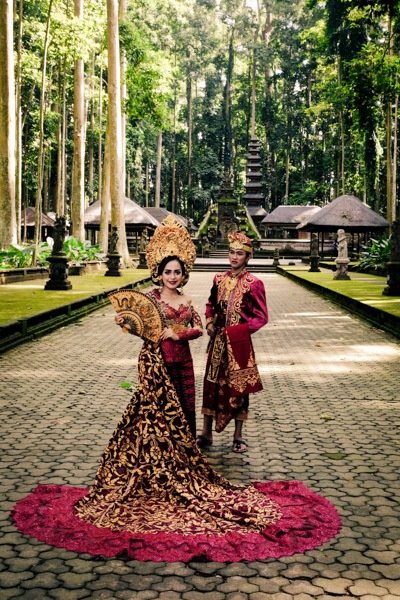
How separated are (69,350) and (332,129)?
5193 centimetres

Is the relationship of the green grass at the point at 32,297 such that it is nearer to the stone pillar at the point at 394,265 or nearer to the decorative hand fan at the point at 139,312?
the decorative hand fan at the point at 139,312

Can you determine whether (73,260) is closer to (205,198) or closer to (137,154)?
(137,154)

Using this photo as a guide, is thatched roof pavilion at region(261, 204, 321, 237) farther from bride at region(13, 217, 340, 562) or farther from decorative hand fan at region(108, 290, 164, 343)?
decorative hand fan at region(108, 290, 164, 343)

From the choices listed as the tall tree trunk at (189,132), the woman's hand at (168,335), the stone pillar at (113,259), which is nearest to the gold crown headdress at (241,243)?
the woman's hand at (168,335)

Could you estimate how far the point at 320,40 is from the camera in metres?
39.9

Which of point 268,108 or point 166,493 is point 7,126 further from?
point 268,108

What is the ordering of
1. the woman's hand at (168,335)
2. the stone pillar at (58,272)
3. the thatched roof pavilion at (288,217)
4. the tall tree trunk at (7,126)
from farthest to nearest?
the thatched roof pavilion at (288,217) → the tall tree trunk at (7,126) → the stone pillar at (58,272) → the woman's hand at (168,335)

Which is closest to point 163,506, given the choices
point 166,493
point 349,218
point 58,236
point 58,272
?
point 166,493

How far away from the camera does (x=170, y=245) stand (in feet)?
13.4

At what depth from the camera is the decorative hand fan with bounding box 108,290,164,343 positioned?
3760 mm

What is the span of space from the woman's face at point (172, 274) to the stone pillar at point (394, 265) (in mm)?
12053

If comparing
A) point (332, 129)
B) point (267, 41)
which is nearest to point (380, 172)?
point (332, 129)

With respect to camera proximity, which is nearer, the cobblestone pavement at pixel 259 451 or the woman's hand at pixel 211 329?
the cobblestone pavement at pixel 259 451

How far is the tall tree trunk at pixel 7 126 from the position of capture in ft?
64.0
